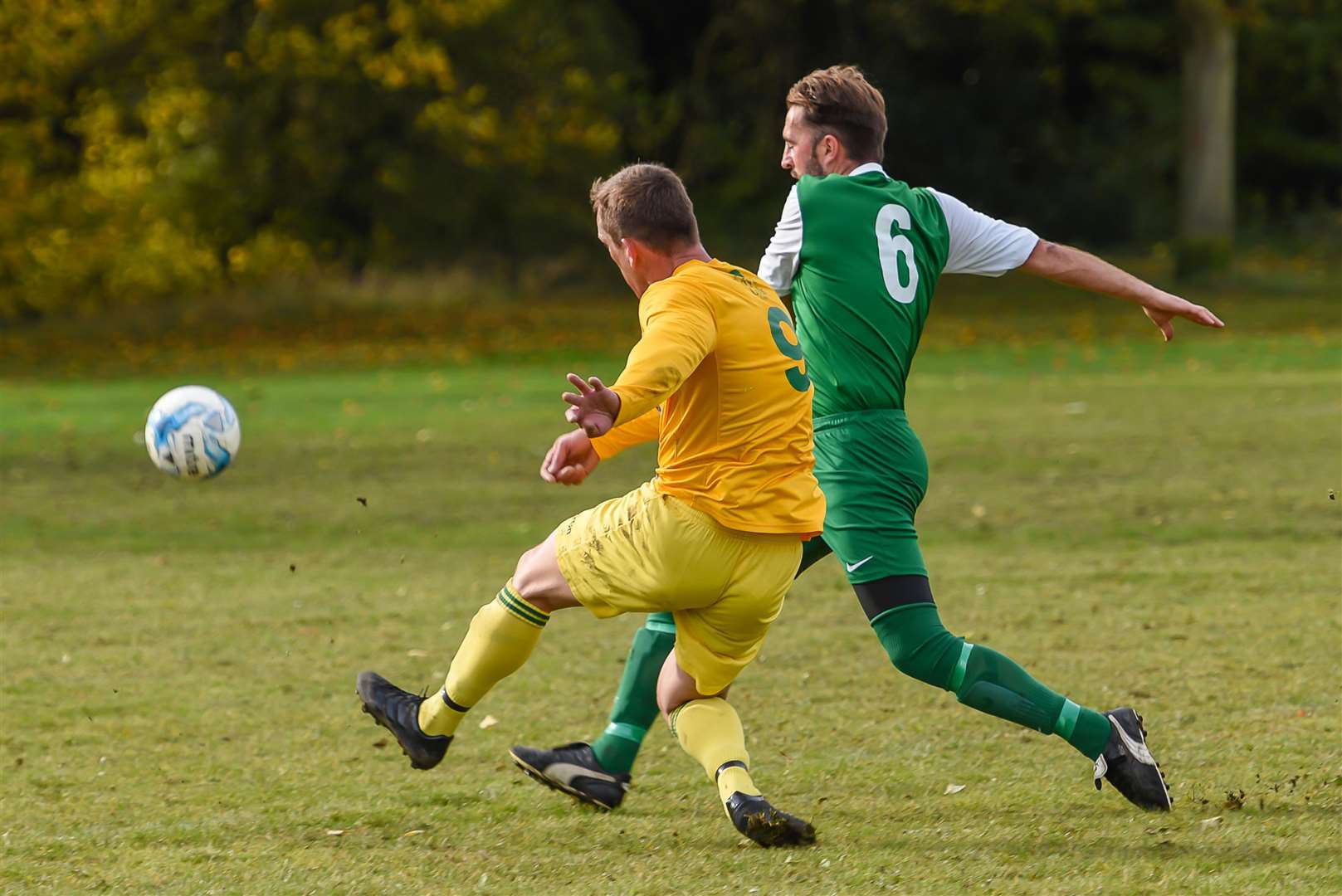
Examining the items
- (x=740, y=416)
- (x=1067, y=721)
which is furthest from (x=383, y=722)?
(x=1067, y=721)

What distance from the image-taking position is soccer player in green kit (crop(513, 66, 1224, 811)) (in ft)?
16.2

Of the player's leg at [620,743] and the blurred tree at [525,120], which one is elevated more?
the blurred tree at [525,120]

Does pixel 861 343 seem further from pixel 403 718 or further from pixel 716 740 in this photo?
pixel 403 718

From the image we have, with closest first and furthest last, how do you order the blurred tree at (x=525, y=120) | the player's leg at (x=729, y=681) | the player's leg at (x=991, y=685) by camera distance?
1. the player's leg at (x=729, y=681)
2. the player's leg at (x=991, y=685)
3. the blurred tree at (x=525, y=120)

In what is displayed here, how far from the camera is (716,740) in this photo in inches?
193

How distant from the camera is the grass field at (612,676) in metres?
4.71

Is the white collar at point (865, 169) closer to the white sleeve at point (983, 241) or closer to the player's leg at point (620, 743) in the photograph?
the white sleeve at point (983, 241)

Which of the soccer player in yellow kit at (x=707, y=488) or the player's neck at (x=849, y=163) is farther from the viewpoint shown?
the player's neck at (x=849, y=163)

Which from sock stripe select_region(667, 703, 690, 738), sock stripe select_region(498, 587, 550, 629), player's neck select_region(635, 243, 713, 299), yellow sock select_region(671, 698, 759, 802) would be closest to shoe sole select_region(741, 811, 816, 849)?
yellow sock select_region(671, 698, 759, 802)

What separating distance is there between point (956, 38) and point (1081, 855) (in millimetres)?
32721

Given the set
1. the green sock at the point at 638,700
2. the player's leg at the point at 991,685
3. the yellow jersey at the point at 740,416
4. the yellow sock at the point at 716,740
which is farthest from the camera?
the green sock at the point at 638,700

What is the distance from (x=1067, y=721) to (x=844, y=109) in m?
1.80

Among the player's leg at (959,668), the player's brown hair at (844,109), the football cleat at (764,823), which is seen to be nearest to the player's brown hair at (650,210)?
the player's brown hair at (844,109)

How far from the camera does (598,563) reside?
4688mm
